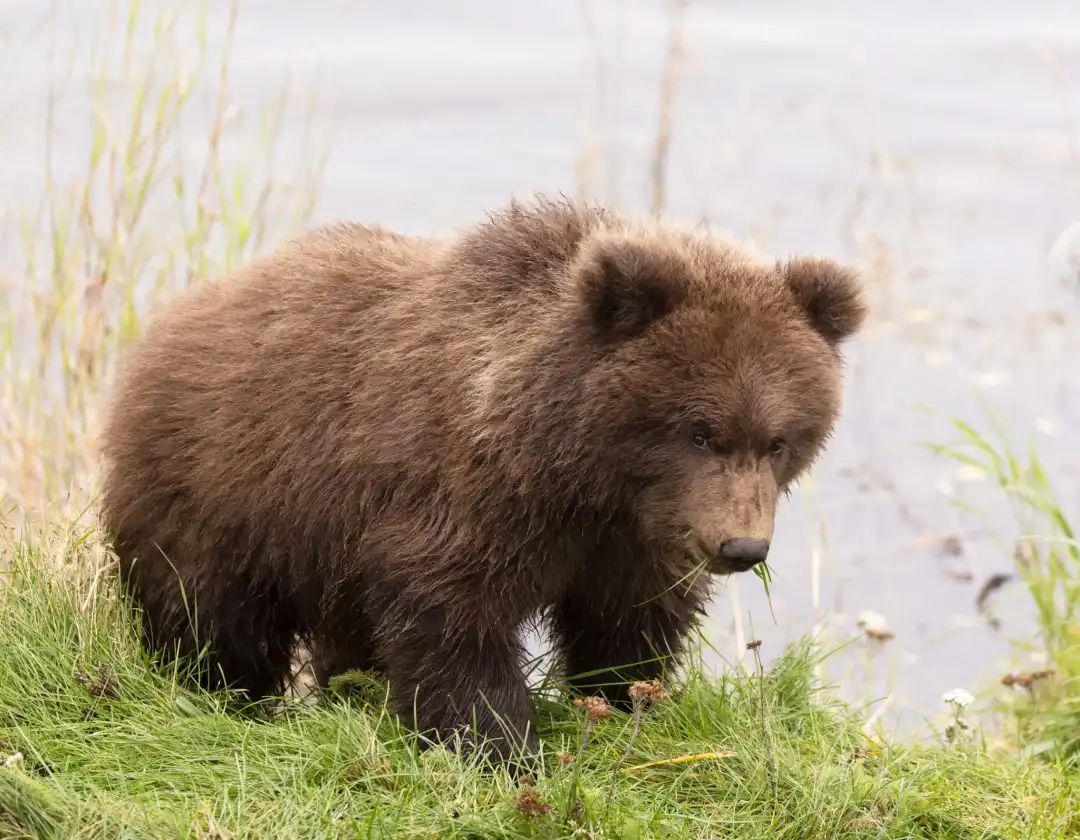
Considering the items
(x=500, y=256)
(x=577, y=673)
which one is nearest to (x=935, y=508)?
(x=577, y=673)

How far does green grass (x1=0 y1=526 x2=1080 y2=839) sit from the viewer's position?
438 centimetres

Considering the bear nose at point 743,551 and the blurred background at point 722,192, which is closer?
the bear nose at point 743,551

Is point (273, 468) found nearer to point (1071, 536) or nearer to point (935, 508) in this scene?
point (1071, 536)

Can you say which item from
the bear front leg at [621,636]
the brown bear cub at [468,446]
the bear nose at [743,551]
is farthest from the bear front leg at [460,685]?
the bear nose at [743,551]

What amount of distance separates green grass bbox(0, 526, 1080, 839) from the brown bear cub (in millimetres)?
265

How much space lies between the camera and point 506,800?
14.4ft

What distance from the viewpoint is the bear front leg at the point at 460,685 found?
5016 mm

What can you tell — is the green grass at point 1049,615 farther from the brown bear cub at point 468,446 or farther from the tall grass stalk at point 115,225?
the tall grass stalk at point 115,225

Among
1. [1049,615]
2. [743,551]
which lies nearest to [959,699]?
[743,551]

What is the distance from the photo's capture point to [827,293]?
16.4 ft

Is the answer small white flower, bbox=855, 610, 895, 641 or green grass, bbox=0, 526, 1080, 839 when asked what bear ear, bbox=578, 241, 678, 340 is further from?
small white flower, bbox=855, 610, 895, 641

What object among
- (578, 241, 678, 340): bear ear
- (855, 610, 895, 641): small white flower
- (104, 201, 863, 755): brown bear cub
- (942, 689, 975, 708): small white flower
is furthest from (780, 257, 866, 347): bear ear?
(855, 610, 895, 641): small white flower

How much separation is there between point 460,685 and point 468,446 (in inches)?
28.2

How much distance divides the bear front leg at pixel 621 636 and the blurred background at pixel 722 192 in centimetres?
131
